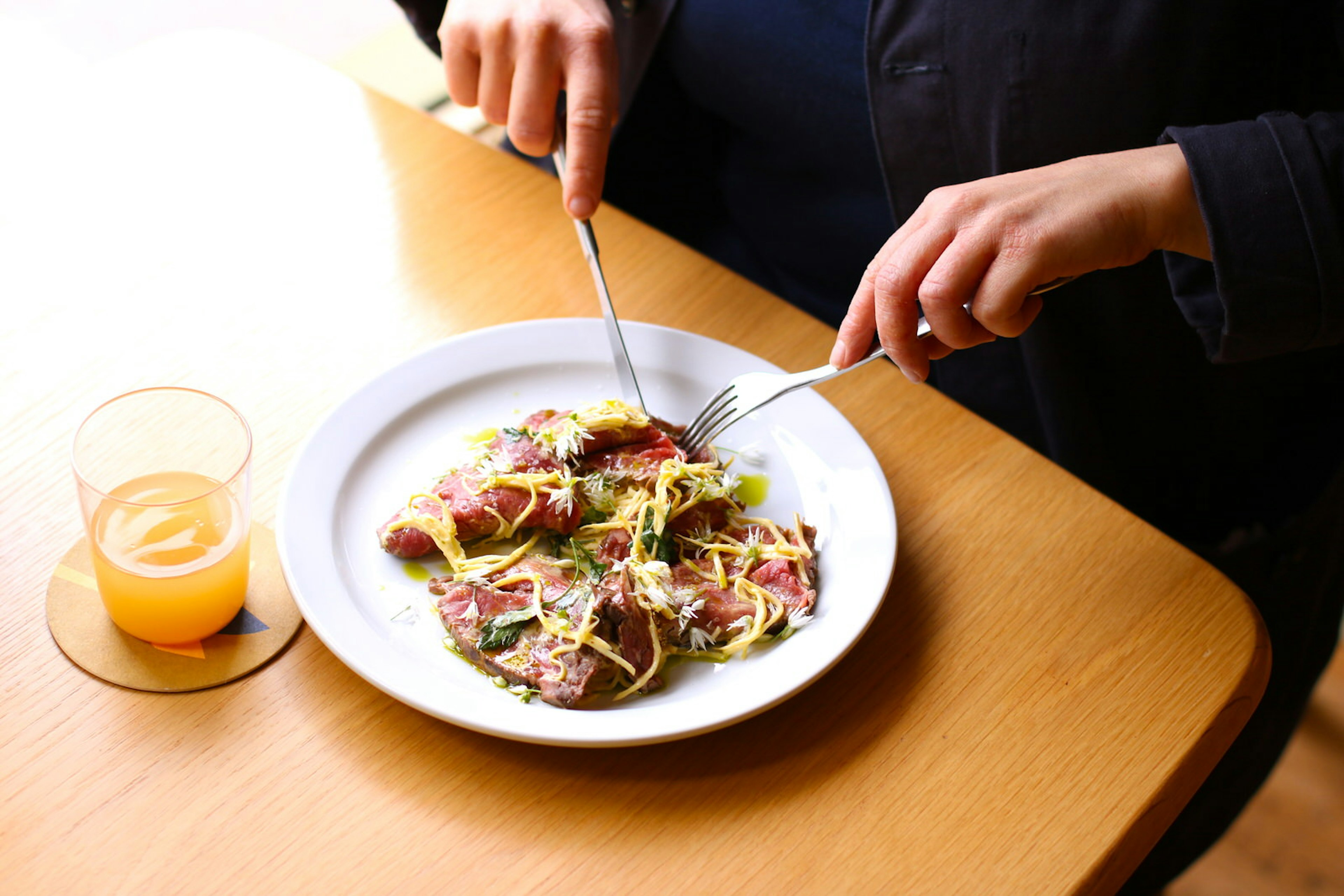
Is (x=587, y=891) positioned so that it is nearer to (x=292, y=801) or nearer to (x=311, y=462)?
(x=292, y=801)

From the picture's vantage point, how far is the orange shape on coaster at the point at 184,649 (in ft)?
3.52

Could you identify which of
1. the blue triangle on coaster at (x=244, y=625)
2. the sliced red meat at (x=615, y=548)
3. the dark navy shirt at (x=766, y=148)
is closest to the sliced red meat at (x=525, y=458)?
the sliced red meat at (x=615, y=548)

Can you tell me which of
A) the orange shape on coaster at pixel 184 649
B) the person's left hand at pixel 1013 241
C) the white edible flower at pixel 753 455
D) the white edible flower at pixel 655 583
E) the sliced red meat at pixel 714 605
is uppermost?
the person's left hand at pixel 1013 241

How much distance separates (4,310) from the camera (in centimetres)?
142

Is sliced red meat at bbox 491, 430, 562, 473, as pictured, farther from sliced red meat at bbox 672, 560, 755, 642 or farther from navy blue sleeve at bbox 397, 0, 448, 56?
navy blue sleeve at bbox 397, 0, 448, 56

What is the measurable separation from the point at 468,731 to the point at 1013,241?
2.52 feet

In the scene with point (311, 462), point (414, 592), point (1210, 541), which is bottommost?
point (1210, 541)

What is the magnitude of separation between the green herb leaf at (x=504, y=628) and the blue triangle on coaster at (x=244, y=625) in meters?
0.24

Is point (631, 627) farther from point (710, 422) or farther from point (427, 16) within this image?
point (427, 16)

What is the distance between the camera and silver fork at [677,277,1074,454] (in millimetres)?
1284

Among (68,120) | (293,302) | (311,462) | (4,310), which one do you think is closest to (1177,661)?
(311,462)

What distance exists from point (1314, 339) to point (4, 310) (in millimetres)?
1675

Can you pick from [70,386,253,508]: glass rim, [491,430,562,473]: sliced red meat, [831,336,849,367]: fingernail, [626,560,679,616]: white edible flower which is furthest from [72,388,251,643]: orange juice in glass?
[831,336,849,367]: fingernail

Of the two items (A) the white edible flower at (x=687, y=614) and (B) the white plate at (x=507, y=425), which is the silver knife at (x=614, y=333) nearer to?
(B) the white plate at (x=507, y=425)
